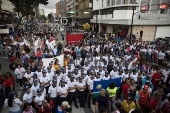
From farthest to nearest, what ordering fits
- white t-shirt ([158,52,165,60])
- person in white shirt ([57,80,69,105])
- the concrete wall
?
the concrete wall
white t-shirt ([158,52,165,60])
person in white shirt ([57,80,69,105])

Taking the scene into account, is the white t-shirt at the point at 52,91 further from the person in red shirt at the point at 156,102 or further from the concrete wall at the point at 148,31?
the concrete wall at the point at 148,31

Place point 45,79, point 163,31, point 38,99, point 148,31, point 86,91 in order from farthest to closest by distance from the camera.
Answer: point 148,31 → point 163,31 → point 86,91 → point 45,79 → point 38,99

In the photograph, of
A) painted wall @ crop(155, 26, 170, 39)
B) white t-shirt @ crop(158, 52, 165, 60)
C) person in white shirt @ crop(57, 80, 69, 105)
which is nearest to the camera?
person in white shirt @ crop(57, 80, 69, 105)

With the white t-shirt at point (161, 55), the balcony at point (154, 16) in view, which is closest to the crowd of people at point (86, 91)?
the white t-shirt at point (161, 55)

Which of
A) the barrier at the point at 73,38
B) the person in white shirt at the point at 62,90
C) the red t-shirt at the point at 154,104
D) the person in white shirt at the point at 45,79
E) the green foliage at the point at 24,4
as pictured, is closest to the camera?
the red t-shirt at the point at 154,104

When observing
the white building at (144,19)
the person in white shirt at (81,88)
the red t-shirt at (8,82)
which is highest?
the white building at (144,19)

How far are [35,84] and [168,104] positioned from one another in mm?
5083

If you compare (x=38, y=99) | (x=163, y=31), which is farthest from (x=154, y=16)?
(x=38, y=99)

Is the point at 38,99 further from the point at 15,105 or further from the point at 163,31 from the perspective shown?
the point at 163,31

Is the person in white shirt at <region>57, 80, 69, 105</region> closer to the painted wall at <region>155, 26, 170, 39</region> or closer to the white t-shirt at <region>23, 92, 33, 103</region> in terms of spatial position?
the white t-shirt at <region>23, 92, 33, 103</region>

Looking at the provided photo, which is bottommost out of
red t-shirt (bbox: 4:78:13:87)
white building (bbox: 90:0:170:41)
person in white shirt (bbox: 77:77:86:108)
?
person in white shirt (bbox: 77:77:86:108)

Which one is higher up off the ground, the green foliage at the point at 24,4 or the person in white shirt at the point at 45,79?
the green foliage at the point at 24,4

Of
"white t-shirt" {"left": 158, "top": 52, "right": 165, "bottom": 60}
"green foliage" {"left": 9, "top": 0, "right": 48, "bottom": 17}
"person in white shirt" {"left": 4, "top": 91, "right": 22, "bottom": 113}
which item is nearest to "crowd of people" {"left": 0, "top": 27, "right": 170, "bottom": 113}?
"person in white shirt" {"left": 4, "top": 91, "right": 22, "bottom": 113}

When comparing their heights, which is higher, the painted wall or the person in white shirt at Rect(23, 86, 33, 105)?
the painted wall
